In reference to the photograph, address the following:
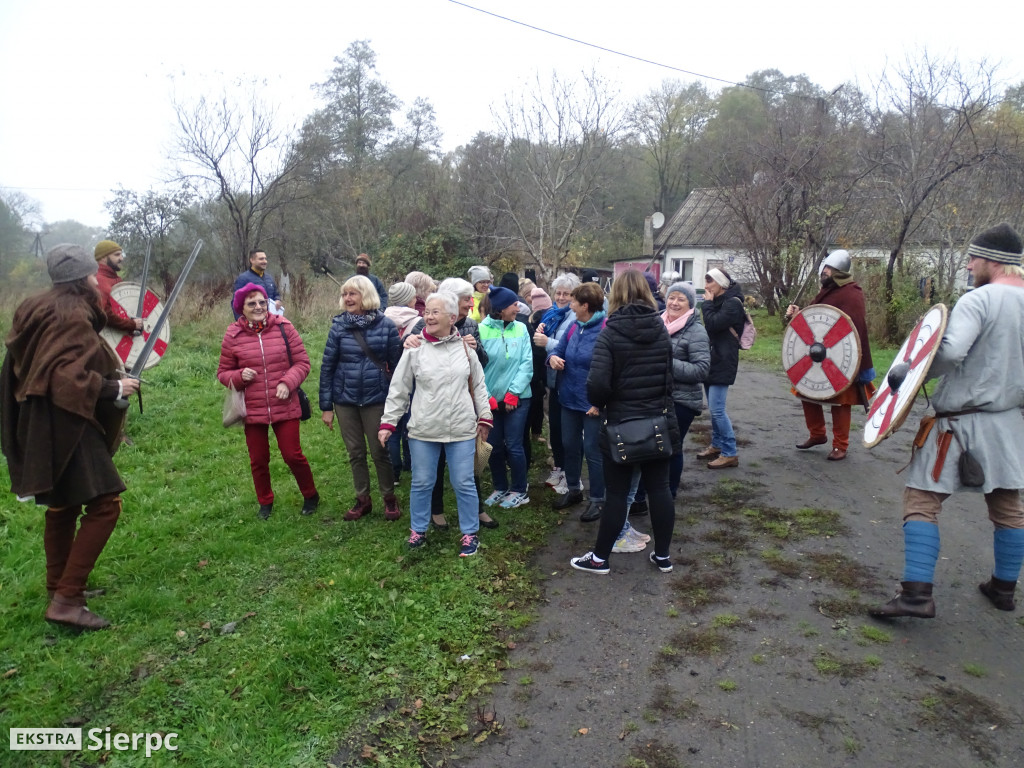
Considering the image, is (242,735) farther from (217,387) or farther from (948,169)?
(948,169)

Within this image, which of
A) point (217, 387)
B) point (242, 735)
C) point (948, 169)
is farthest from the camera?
point (948, 169)

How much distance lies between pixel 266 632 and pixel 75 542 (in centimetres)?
122

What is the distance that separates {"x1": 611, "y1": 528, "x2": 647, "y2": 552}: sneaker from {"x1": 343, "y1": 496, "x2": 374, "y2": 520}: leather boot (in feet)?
6.64

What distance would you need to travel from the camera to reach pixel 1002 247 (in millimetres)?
3699

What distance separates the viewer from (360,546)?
491cm

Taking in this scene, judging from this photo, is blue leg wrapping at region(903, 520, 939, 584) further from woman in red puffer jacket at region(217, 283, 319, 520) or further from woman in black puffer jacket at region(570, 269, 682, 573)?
woman in red puffer jacket at region(217, 283, 319, 520)

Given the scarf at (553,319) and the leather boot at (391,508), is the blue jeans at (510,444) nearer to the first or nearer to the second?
the scarf at (553,319)

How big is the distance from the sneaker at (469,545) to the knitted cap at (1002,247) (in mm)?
3548

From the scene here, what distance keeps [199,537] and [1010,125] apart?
17984mm

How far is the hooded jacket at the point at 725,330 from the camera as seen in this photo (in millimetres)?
6301

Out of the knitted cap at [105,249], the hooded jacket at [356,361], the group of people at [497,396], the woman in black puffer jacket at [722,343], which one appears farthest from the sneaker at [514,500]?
the knitted cap at [105,249]

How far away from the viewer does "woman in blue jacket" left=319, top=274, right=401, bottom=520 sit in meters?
5.19

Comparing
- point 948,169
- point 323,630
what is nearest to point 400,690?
point 323,630

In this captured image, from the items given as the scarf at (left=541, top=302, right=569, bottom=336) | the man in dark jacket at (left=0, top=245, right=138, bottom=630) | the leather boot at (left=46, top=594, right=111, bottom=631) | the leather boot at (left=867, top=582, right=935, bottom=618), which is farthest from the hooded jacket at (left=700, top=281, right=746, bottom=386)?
the leather boot at (left=46, top=594, right=111, bottom=631)
